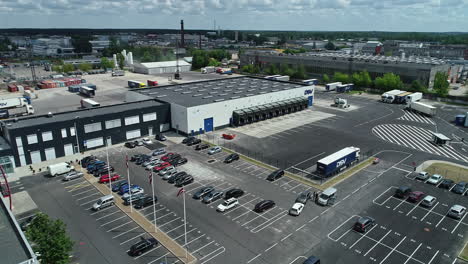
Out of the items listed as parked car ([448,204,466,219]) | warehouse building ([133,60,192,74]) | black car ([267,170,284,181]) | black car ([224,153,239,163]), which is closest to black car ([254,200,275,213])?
black car ([267,170,284,181])

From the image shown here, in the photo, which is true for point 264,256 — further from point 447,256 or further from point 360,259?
point 447,256

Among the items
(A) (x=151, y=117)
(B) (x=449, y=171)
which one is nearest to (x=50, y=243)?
(A) (x=151, y=117)

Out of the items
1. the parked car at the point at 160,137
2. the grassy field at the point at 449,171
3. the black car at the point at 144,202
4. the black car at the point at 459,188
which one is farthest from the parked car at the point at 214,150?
the black car at the point at 459,188

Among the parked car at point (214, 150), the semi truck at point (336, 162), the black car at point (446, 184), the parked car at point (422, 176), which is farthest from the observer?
the parked car at point (214, 150)

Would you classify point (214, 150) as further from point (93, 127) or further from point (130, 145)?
point (93, 127)

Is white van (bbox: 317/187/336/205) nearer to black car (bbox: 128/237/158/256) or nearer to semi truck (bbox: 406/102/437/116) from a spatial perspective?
black car (bbox: 128/237/158/256)

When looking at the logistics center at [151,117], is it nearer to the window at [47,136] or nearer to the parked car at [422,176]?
the window at [47,136]

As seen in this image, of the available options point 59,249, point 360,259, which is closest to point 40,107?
point 59,249
